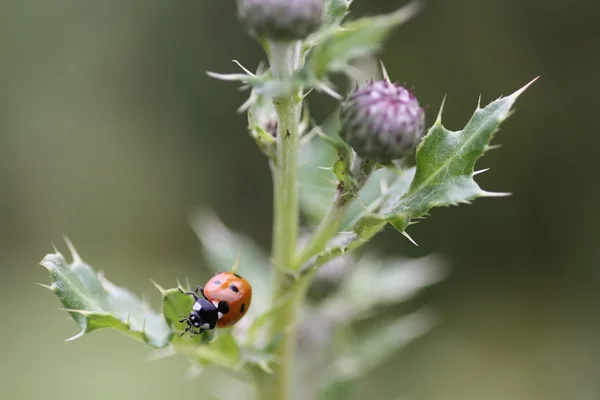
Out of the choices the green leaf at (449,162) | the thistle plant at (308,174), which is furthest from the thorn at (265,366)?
the green leaf at (449,162)

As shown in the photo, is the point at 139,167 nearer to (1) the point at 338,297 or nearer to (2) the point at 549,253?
(2) the point at 549,253

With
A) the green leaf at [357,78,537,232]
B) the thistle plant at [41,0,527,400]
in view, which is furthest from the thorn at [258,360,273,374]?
the green leaf at [357,78,537,232]

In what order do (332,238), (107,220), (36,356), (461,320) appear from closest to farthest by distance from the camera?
(332,238)
(36,356)
(461,320)
(107,220)

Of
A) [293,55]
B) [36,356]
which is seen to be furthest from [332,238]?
[36,356]

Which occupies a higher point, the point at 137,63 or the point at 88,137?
the point at 137,63

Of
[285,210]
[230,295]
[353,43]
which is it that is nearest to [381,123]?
[353,43]

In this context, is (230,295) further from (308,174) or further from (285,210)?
(308,174)
